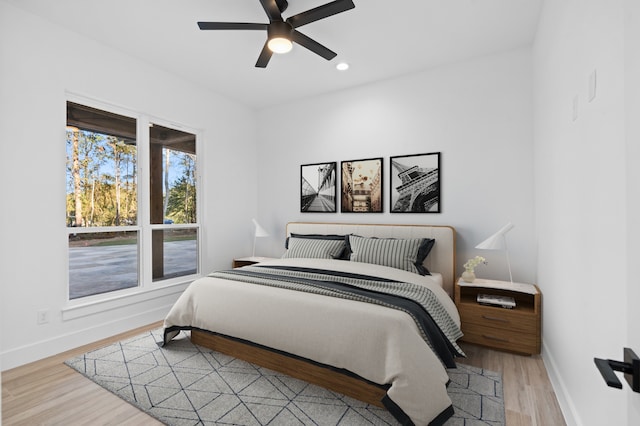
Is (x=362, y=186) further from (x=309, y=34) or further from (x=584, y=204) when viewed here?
(x=584, y=204)

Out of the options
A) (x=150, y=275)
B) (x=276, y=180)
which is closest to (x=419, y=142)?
(x=276, y=180)

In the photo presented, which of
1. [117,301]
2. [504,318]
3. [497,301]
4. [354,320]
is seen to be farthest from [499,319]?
[117,301]

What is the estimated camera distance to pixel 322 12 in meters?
2.31

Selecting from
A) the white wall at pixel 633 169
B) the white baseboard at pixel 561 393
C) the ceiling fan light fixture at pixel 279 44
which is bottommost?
the white baseboard at pixel 561 393

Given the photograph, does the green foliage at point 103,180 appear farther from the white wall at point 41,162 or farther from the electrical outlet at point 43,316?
the electrical outlet at point 43,316

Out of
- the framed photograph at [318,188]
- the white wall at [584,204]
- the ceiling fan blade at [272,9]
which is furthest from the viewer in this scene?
the framed photograph at [318,188]

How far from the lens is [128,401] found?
208 cm

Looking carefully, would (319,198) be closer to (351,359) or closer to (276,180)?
(276,180)

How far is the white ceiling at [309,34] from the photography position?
2.62 meters

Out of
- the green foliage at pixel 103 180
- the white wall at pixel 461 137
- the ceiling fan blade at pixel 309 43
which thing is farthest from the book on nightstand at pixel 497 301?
the green foliage at pixel 103 180

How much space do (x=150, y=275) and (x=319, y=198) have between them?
89.4 inches

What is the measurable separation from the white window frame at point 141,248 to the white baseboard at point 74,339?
0.15 metres

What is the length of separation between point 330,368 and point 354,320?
0.36 meters

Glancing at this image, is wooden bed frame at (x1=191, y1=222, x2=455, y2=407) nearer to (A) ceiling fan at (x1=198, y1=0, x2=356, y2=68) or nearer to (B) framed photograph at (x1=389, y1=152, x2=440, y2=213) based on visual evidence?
(B) framed photograph at (x1=389, y1=152, x2=440, y2=213)
